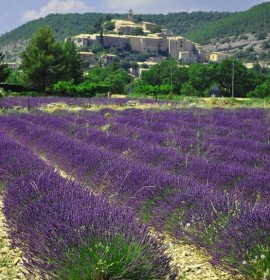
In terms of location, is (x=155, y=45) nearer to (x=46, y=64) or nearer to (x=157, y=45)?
(x=157, y=45)

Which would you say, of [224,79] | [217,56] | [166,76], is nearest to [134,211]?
[224,79]

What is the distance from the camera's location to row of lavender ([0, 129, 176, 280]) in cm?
254

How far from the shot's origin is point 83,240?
271 centimetres

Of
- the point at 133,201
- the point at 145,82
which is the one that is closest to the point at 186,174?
the point at 133,201

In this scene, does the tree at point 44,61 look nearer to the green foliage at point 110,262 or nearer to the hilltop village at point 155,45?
the green foliage at point 110,262

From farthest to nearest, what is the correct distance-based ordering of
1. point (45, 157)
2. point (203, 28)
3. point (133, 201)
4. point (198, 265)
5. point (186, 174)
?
point (203, 28), point (45, 157), point (186, 174), point (133, 201), point (198, 265)

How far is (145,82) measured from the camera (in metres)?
66.8

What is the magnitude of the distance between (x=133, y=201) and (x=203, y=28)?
597 feet

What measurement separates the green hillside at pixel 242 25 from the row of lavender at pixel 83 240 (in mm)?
152616

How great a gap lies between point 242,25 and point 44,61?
128 metres

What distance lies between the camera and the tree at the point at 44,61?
40812mm

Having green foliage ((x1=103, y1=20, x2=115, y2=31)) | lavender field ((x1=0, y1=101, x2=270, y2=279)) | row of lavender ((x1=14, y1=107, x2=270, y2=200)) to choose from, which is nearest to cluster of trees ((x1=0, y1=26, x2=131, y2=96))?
row of lavender ((x1=14, y1=107, x2=270, y2=200))

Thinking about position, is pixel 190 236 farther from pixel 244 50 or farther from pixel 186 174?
pixel 244 50

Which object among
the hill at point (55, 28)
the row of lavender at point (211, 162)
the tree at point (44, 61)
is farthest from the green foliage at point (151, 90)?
the hill at point (55, 28)
